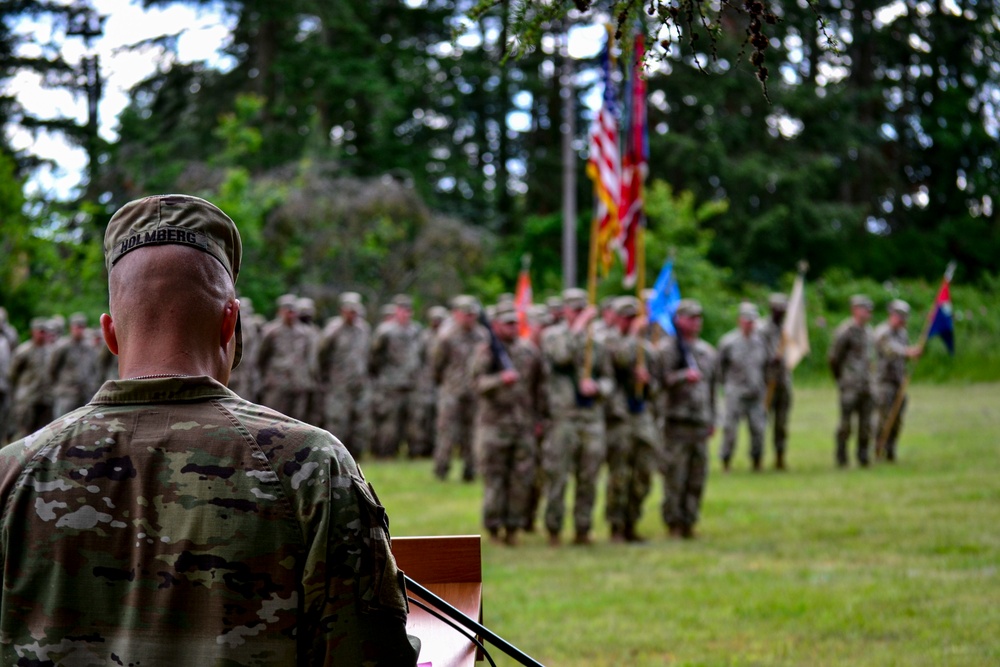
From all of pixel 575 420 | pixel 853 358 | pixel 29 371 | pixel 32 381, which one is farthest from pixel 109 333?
pixel 29 371

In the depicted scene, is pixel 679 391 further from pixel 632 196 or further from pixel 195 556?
pixel 195 556

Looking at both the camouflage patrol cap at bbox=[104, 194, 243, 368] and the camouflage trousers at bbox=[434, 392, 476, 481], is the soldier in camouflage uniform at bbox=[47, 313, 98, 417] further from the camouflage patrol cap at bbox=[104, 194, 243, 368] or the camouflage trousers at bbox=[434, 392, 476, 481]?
the camouflage patrol cap at bbox=[104, 194, 243, 368]

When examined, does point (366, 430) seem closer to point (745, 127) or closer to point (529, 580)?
point (529, 580)

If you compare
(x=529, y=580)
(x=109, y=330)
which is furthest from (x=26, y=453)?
(x=529, y=580)

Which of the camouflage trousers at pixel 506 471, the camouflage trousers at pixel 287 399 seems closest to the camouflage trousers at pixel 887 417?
the camouflage trousers at pixel 506 471

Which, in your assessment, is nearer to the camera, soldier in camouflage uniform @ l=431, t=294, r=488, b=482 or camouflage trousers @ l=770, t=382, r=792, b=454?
soldier in camouflage uniform @ l=431, t=294, r=488, b=482

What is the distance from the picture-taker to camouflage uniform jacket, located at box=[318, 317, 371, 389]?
19.7 meters

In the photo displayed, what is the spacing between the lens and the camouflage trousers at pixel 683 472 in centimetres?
1166

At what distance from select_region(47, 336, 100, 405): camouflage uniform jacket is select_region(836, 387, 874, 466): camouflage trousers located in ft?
37.8

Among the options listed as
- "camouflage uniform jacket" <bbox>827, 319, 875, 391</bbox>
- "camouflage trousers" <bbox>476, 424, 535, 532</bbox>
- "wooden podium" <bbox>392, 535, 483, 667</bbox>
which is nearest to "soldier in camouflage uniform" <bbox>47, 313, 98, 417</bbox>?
"camouflage trousers" <bbox>476, 424, 535, 532</bbox>

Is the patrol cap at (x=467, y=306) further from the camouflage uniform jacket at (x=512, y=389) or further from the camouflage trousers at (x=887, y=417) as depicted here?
the camouflage trousers at (x=887, y=417)

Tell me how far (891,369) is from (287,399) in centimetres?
939

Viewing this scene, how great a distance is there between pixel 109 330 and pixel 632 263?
9762mm

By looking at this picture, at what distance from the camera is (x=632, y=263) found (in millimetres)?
12008
